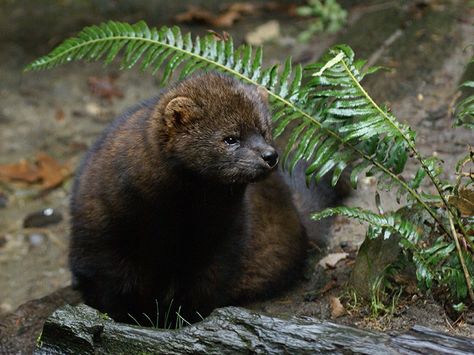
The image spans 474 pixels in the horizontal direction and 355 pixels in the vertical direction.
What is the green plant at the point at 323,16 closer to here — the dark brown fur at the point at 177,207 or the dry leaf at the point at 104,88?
the dry leaf at the point at 104,88

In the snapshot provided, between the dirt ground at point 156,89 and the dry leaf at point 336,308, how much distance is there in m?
0.05

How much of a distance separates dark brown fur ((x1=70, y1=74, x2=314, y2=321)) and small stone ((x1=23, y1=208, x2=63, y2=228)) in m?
2.84

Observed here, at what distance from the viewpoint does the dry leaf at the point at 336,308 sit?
5.14 metres

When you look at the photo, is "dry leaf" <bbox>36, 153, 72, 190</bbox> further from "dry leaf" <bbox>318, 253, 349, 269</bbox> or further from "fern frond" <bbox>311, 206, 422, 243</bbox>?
"fern frond" <bbox>311, 206, 422, 243</bbox>

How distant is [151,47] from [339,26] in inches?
189

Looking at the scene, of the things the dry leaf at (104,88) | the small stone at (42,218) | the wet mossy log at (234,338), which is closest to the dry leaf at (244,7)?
the dry leaf at (104,88)

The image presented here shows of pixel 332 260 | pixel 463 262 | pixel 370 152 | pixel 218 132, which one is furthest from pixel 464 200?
pixel 218 132

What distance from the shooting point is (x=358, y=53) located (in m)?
8.31

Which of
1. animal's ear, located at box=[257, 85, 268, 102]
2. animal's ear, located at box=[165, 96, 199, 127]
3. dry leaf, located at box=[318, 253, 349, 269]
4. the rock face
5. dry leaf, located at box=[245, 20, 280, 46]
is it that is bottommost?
the rock face

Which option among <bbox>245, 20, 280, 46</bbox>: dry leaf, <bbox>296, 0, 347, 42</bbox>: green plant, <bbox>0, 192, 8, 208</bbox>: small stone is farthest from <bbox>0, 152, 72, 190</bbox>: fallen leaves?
<bbox>296, 0, 347, 42</bbox>: green plant

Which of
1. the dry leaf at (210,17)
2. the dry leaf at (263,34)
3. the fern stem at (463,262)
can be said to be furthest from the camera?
the dry leaf at (210,17)

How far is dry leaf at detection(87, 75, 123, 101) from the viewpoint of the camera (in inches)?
416

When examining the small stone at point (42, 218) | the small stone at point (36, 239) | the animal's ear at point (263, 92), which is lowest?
the small stone at point (36, 239)

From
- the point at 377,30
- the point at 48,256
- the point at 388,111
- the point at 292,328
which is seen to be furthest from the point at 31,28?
the point at 292,328
